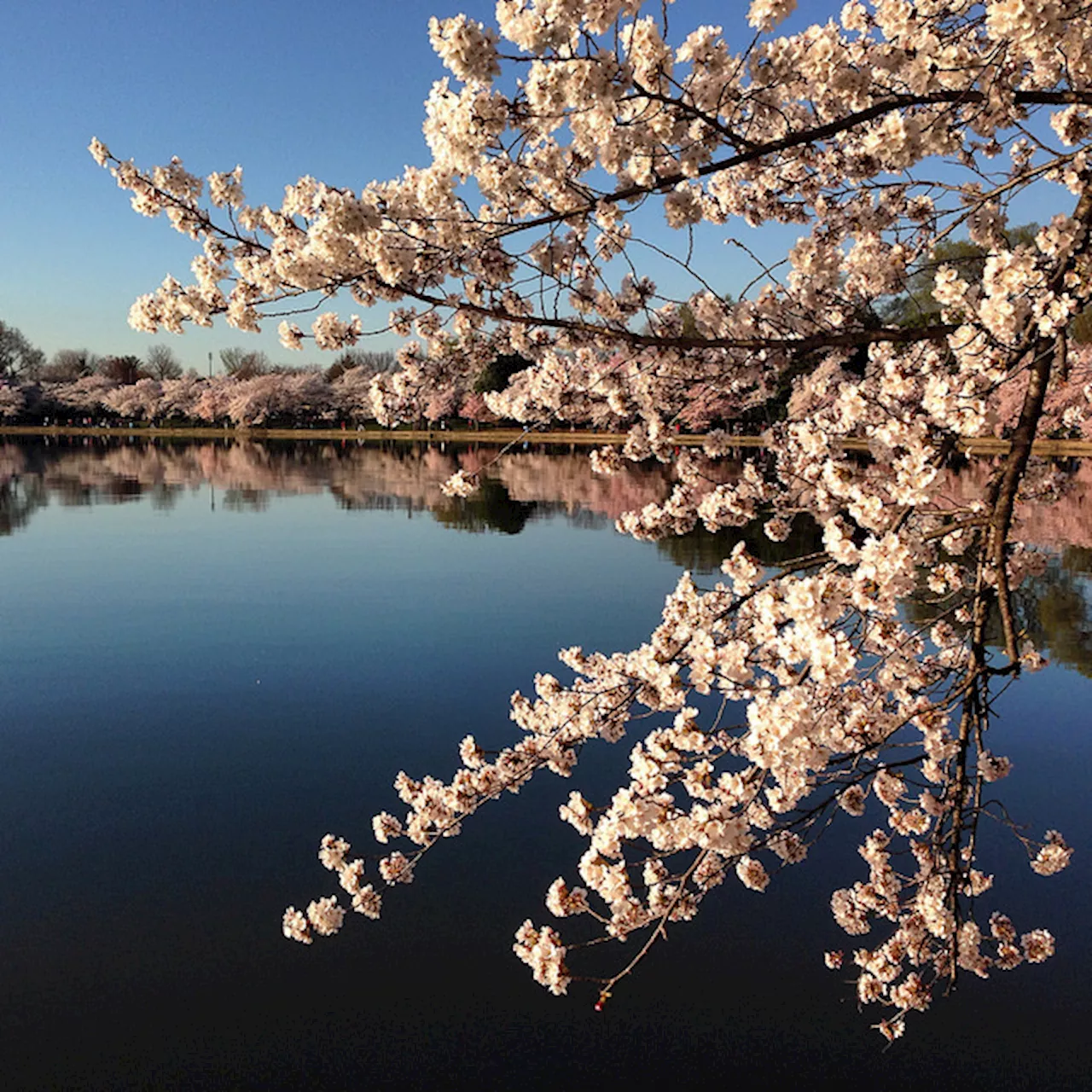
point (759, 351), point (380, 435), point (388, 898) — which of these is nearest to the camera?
point (759, 351)

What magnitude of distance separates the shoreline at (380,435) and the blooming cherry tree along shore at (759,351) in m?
36.3

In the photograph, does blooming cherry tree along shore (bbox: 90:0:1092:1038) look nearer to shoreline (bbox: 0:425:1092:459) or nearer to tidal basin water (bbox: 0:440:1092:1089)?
tidal basin water (bbox: 0:440:1092:1089)

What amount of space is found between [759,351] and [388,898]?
3.91 meters

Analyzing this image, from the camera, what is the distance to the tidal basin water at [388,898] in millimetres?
4445

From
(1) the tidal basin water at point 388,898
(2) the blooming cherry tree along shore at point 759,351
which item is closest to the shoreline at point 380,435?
(1) the tidal basin water at point 388,898

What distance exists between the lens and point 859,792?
4.27 meters

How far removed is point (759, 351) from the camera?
4.43 metres

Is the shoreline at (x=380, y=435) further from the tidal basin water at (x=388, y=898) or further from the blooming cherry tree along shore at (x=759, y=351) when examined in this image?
the blooming cherry tree along shore at (x=759, y=351)

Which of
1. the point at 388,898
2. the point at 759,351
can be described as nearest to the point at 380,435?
the point at 388,898

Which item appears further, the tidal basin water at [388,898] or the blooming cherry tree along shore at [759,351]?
the tidal basin water at [388,898]

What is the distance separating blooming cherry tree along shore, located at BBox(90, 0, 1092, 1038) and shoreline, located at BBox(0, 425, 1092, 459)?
36261mm

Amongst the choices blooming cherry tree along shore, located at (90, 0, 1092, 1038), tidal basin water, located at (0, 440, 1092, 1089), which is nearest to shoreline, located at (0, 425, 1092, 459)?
tidal basin water, located at (0, 440, 1092, 1089)

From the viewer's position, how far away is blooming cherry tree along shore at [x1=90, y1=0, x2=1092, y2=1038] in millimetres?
3326

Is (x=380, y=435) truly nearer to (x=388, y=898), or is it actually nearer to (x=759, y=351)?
(x=388, y=898)
